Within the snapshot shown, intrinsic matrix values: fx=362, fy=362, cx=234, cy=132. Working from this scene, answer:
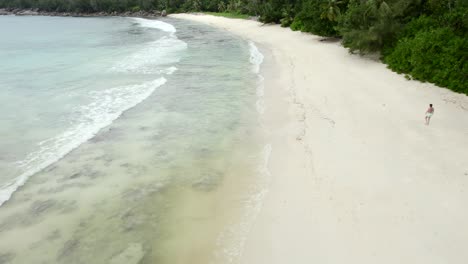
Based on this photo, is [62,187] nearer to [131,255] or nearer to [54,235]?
[54,235]

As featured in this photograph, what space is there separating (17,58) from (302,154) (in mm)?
37931

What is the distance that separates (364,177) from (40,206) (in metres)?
10.3

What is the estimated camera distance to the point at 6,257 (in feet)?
30.1

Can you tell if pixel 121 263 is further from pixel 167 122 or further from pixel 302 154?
pixel 167 122

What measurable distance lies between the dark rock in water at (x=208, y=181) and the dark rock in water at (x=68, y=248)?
13.0 feet

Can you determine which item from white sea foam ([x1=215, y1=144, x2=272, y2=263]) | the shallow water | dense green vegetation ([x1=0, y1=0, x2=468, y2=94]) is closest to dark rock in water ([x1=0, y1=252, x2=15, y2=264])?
the shallow water

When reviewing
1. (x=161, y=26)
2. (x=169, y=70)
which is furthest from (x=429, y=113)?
(x=161, y=26)

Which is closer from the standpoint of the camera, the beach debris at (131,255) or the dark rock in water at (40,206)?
the beach debris at (131,255)

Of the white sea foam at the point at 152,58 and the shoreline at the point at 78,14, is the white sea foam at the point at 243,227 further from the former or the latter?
the shoreline at the point at 78,14

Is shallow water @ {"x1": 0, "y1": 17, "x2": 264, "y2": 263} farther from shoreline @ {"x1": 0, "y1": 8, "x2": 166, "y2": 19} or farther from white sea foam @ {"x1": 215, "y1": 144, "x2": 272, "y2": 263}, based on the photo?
shoreline @ {"x1": 0, "y1": 8, "x2": 166, "y2": 19}

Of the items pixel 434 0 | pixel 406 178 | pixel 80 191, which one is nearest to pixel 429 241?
pixel 406 178

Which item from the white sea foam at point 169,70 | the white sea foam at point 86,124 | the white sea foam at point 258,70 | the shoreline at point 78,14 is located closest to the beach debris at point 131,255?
the white sea foam at point 86,124

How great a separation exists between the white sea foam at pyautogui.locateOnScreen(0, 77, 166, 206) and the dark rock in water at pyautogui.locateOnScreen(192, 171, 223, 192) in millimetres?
6168

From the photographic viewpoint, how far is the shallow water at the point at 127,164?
959 centimetres
